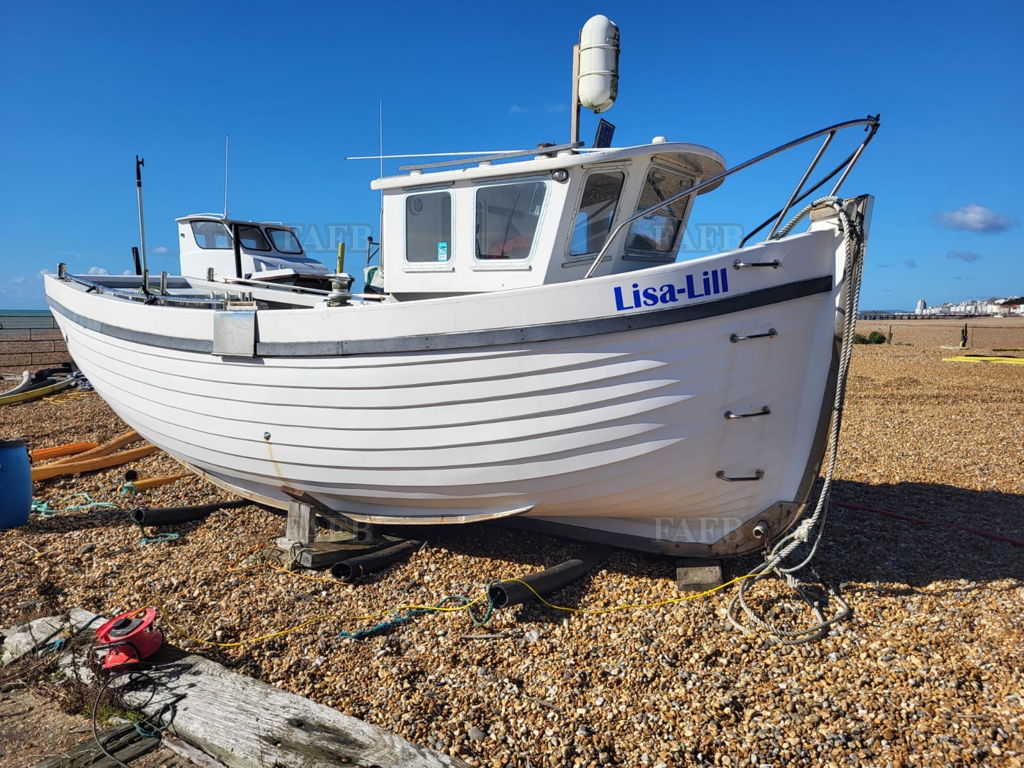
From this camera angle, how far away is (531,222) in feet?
14.7

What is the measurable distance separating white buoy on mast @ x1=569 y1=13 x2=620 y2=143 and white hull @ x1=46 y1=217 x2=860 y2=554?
6.38 ft

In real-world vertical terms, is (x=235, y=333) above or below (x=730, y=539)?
above

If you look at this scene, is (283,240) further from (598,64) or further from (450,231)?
(598,64)

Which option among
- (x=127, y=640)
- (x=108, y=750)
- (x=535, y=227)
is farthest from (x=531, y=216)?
(x=108, y=750)

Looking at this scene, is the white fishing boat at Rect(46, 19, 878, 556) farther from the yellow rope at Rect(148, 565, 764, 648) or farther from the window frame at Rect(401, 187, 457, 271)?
the yellow rope at Rect(148, 565, 764, 648)

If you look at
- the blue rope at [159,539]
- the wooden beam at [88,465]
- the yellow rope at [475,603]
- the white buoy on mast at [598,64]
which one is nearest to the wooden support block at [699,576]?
the yellow rope at [475,603]

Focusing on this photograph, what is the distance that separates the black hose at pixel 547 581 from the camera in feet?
13.0

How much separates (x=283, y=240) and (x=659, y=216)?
793cm

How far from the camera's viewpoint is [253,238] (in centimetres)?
1064

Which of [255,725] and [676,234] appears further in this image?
[676,234]

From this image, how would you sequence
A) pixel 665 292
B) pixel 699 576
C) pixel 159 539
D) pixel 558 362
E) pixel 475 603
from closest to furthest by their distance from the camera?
1. pixel 665 292
2. pixel 558 362
3. pixel 475 603
4. pixel 699 576
5. pixel 159 539

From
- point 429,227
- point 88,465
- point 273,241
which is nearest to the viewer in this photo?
point 429,227

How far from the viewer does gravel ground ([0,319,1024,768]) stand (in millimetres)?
2951

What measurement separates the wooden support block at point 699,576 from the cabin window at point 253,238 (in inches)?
350
